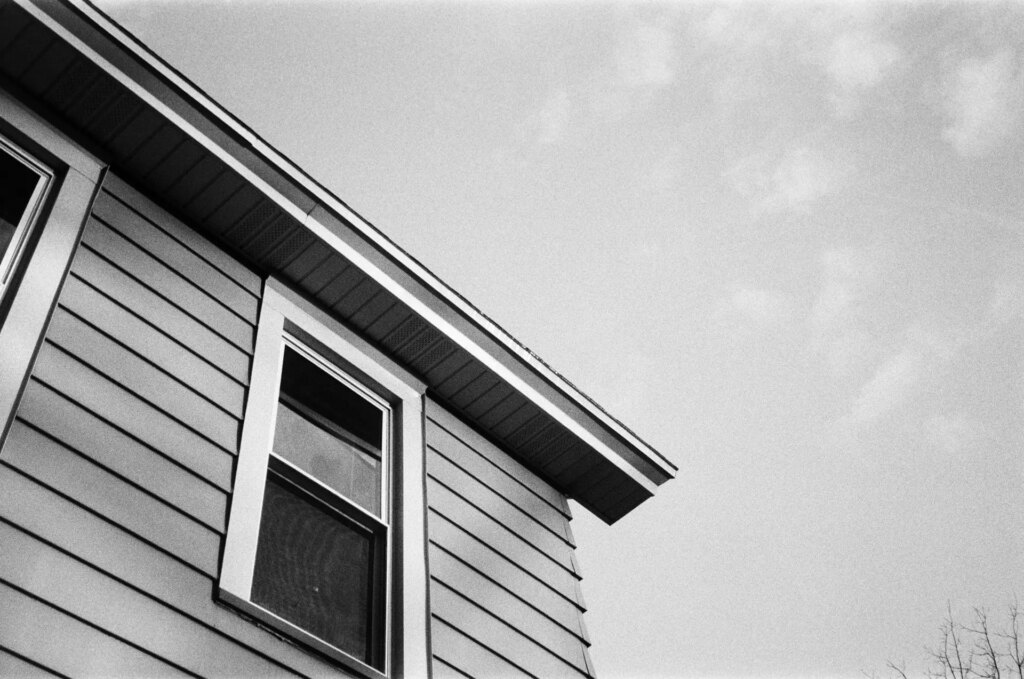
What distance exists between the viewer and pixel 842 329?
2373 cm

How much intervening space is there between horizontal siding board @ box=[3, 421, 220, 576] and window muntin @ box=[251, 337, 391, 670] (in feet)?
1.00

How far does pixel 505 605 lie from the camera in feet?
15.4

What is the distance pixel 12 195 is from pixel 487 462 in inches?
112

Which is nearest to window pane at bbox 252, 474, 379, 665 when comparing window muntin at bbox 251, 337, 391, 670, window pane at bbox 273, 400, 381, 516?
window muntin at bbox 251, 337, 391, 670

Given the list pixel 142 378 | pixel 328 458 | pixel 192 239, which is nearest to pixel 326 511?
pixel 328 458

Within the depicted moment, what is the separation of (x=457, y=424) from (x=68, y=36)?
2.85 metres

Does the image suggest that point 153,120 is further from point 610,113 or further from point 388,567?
point 610,113

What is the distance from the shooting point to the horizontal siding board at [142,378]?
3.59 meters

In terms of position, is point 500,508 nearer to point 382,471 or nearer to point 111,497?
point 382,471

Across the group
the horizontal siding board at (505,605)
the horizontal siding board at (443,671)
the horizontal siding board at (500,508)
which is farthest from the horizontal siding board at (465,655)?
the horizontal siding board at (500,508)

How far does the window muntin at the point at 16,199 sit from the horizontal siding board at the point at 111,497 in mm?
780

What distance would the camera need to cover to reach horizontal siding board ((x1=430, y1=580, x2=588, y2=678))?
4.34 m

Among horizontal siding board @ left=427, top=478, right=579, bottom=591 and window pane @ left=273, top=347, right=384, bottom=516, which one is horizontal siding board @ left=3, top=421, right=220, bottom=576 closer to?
window pane @ left=273, top=347, right=384, bottom=516

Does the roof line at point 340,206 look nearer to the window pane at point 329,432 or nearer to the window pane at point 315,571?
the window pane at point 329,432
